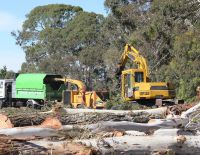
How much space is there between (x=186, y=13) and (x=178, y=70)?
4.04 m

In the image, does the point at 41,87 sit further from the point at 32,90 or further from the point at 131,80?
the point at 131,80

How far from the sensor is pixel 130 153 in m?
8.73

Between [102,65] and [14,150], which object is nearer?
[14,150]

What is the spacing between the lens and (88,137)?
912 cm

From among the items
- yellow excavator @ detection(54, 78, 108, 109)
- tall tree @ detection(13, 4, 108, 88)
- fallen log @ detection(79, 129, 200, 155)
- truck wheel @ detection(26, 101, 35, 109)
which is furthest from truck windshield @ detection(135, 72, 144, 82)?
tall tree @ detection(13, 4, 108, 88)

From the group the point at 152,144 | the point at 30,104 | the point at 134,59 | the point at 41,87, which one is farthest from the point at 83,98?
the point at 152,144

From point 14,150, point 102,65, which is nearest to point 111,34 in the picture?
point 102,65

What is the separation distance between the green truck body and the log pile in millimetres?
23000

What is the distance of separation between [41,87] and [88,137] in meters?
25.7

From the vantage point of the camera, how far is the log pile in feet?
27.4

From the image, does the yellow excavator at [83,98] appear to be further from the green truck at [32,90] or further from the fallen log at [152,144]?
the fallen log at [152,144]

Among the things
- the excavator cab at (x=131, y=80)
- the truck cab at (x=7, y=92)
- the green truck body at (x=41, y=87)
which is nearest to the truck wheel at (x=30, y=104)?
the green truck body at (x=41, y=87)

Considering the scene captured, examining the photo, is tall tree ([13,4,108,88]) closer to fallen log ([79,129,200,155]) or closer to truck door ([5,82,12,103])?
truck door ([5,82,12,103])

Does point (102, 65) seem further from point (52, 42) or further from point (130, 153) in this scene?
point (130, 153)
